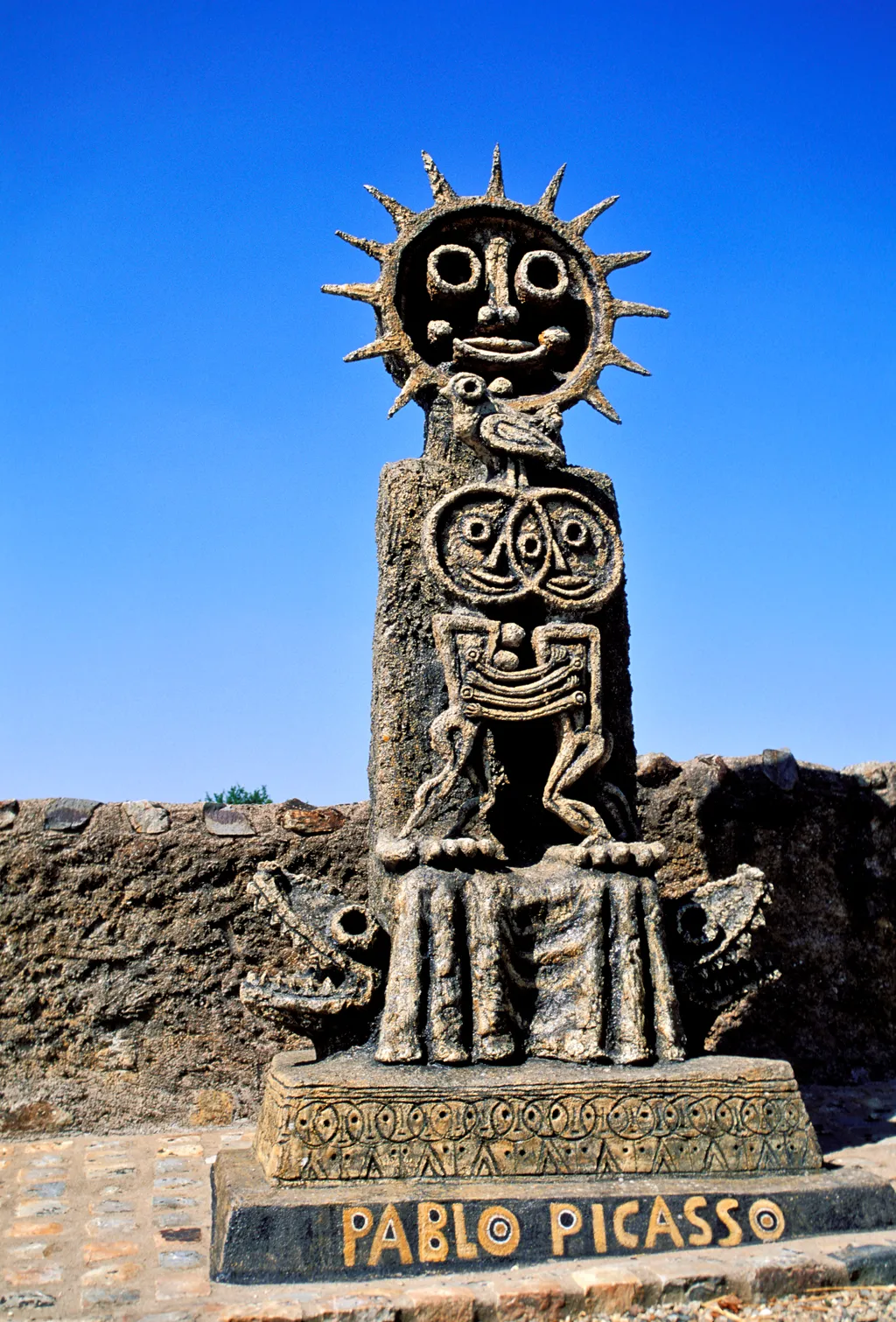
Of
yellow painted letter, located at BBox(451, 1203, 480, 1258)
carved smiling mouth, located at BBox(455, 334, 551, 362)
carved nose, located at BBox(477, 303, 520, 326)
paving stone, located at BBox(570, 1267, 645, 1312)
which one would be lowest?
paving stone, located at BBox(570, 1267, 645, 1312)

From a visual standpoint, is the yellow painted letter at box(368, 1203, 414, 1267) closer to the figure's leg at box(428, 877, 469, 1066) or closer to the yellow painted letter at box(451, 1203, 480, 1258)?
the yellow painted letter at box(451, 1203, 480, 1258)

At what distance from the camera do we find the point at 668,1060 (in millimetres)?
3604

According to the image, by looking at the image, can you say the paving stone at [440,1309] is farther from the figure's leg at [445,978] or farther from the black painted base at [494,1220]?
the figure's leg at [445,978]

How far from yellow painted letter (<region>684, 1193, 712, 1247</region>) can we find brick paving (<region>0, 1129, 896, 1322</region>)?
51 mm

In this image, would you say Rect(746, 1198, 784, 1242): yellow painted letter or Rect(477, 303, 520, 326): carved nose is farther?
Rect(477, 303, 520, 326): carved nose

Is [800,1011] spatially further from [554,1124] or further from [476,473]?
[476,473]

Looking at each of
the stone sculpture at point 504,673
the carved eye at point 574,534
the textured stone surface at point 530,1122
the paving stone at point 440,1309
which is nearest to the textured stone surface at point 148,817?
the stone sculpture at point 504,673

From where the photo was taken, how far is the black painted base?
120 inches

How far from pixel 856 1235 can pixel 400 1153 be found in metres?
1.26

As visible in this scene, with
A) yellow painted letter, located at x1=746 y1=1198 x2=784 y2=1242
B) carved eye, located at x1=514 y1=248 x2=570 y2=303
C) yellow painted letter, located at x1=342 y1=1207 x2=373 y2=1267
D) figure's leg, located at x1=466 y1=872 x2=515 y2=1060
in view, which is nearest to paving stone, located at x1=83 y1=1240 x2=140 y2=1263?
yellow painted letter, located at x1=342 y1=1207 x2=373 y2=1267

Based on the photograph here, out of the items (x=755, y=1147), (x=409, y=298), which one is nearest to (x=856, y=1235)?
(x=755, y=1147)

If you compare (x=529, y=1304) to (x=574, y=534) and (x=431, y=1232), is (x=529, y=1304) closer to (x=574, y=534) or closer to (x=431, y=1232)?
(x=431, y=1232)

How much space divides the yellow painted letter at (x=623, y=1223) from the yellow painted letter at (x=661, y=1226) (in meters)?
0.04

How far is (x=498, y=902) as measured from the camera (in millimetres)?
3707
